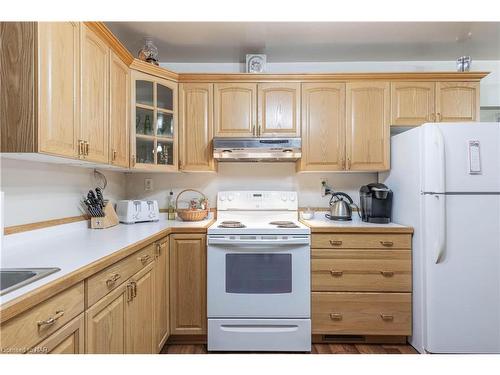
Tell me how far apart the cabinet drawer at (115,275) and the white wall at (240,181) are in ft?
3.59

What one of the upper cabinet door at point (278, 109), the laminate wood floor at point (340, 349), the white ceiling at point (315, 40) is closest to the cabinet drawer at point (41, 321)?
the laminate wood floor at point (340, 349)

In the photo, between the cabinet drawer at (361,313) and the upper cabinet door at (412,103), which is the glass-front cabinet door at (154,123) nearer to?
the cabinet drawer at (361,313)

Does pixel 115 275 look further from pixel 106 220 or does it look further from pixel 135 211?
pixel 135 211


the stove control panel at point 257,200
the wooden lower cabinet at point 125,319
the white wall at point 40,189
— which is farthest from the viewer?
the stove control panel at point 257,200

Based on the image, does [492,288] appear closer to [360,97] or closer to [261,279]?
[261,279]

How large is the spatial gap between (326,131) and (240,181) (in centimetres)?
92

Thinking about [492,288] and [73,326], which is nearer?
[73,326]

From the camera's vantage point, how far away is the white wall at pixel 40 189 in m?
1.39

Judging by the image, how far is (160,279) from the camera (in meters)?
1.84

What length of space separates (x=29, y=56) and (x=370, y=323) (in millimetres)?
2521

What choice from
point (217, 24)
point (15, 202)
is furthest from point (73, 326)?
point (217, 24)

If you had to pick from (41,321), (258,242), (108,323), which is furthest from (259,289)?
(41,321)

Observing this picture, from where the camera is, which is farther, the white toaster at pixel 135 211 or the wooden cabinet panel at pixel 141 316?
the white toaster at pixel 135 211

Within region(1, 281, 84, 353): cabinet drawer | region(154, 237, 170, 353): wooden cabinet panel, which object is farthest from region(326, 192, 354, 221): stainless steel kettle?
region(1, 281, 84, 353): cabinet drawer
